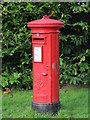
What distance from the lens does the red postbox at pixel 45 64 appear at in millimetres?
5832

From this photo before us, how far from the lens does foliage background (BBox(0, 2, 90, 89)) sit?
8.03m

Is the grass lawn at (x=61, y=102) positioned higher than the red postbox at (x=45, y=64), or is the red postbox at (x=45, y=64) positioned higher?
the red postbox at (x=45, y=64)

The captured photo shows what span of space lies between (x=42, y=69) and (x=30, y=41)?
2.62 m

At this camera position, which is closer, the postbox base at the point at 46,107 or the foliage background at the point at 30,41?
the postbox base at the point at 46,107

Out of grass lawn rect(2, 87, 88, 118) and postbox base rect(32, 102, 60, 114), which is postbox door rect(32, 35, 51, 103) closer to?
postbox base rect(32, 102, 60, 114)

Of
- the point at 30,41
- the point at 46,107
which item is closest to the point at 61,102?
the point at 46,107

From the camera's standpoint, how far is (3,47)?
8.17m

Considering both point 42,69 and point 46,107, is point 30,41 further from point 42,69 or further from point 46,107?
point 46,107

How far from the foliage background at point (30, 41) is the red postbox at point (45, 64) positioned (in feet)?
6.45

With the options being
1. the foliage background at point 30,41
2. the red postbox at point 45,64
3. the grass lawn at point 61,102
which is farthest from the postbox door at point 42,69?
the foliage background at point 30,41

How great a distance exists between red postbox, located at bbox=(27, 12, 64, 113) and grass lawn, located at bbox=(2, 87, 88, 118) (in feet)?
0.76

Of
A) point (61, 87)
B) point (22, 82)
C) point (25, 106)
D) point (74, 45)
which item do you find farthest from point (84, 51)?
point (25, 106)

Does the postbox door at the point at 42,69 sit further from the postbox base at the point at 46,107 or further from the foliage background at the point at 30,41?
the foliage background at the point at 30,41

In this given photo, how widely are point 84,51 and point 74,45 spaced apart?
1.04 feet
